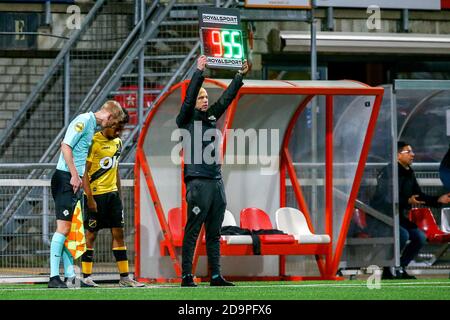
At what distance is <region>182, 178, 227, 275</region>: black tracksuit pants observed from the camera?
41.2 feet

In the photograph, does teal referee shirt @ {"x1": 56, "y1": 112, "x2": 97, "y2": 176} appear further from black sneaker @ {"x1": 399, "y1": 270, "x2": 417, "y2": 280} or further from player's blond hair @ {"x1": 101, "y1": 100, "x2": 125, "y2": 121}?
black sneaker @ {"x1": 399, "y1": 270, "x2": 417, "y2": 280}

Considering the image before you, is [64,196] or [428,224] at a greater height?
[64,196]

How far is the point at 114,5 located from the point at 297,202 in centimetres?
568

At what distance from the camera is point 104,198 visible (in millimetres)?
13680

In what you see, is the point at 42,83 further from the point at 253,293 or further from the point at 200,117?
the point at 253,293

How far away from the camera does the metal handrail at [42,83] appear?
62.0 ft

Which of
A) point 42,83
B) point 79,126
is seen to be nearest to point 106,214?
point 79,126

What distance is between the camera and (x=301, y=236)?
14.6m

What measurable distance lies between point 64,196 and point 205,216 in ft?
4.66

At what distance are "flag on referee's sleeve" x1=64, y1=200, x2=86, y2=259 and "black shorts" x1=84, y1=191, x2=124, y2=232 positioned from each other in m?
0.13

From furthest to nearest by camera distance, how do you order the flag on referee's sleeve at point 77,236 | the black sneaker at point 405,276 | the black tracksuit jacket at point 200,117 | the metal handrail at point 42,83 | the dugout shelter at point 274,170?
1. the metal handrail at point 42,83
2. the black sneaker at point 405,276
3. the dugout shelter at point 274,170
4. the flag on referee's sleeve at point 77,236
5. the black tracksuit jacket at point 200,117

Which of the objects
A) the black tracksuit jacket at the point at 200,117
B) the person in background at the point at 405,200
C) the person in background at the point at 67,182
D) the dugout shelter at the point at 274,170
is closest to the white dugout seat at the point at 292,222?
the dugout shelter at the point at 274,170

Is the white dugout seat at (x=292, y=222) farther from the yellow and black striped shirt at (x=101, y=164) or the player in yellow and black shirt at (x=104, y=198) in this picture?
the yellow and black striped shirt at (x=101, y=164)

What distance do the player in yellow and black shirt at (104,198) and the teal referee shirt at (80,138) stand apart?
2.69ft
